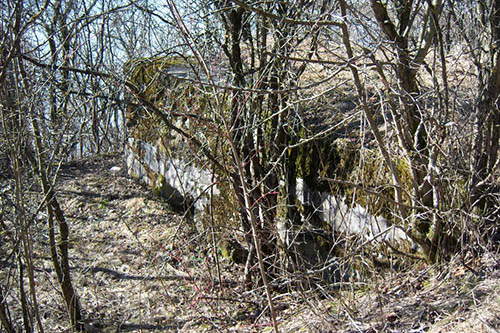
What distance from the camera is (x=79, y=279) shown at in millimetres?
5355

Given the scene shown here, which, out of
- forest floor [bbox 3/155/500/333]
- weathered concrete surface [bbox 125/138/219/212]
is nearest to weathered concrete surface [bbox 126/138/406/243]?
weathered concrete surface [bbox 125/138/219/212]

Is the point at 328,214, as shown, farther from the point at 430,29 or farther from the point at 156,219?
the point at 156,219

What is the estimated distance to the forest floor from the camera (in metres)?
2.75

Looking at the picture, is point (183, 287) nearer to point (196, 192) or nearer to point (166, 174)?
point (196, 192)

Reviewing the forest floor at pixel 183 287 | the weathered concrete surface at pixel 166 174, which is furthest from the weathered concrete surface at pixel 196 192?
the forest floor at pixel 183 287

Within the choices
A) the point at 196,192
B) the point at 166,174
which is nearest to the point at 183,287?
the point at 196,192

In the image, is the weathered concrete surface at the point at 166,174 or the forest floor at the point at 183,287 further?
the weathered concrete surface at the point at 166,174

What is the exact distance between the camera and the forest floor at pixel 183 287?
2752 mm

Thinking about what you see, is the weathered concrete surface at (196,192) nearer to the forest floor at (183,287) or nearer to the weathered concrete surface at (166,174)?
the weathered concrete surface at (166,174)

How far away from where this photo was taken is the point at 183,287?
494 cm

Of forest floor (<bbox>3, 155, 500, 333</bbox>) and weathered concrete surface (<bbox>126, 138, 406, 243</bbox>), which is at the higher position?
weathered concrete surface (<bbox>126, 138, 406, 243</bbox>)

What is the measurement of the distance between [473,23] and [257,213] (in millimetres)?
2529

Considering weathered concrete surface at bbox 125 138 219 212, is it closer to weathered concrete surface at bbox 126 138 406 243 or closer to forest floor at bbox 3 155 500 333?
weathered concrete surface at bbox 126 138 406 243

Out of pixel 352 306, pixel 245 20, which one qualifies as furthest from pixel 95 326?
pixel 245 20
